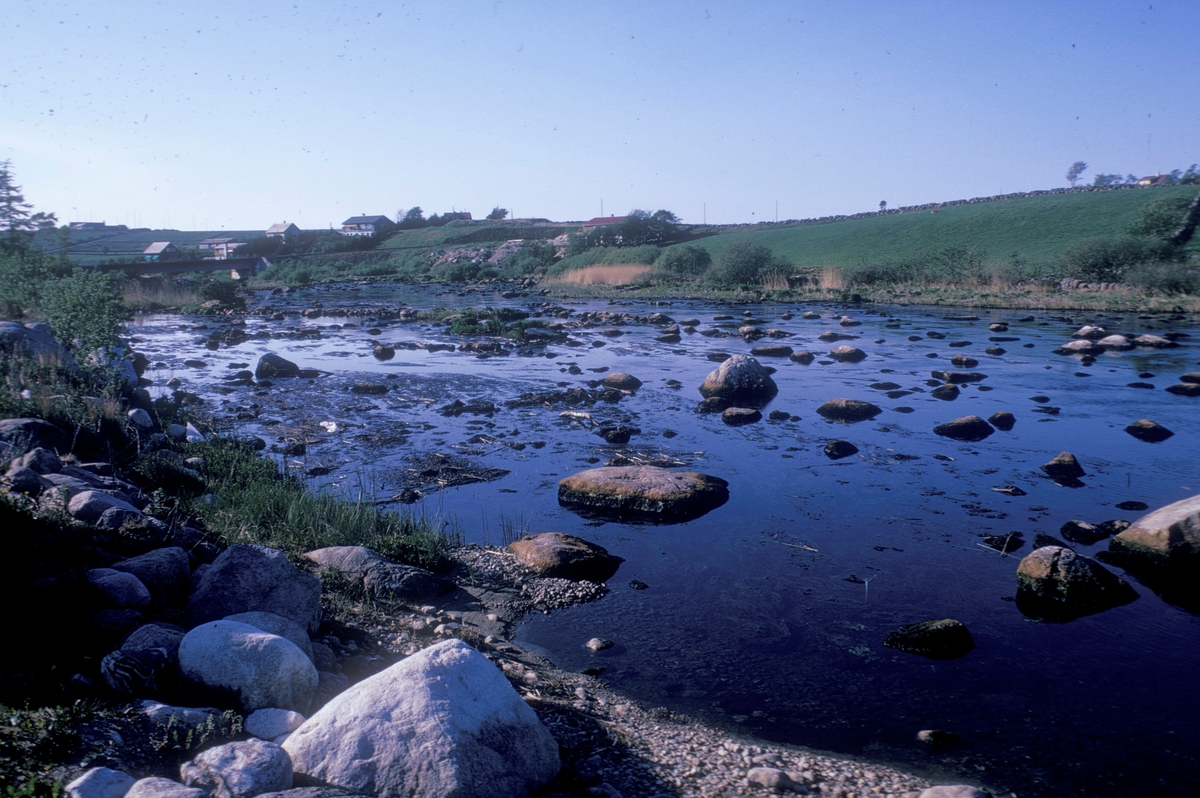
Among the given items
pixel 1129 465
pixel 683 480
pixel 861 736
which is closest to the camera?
pixel 861 736

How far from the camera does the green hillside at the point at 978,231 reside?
218ft

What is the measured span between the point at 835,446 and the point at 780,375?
8.20m

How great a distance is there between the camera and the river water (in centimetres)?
599

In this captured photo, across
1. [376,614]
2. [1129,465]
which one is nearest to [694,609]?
[376,614]

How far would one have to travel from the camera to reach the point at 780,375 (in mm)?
21875

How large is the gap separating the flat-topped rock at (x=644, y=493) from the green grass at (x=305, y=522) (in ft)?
7.08

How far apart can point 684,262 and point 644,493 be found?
165 ft

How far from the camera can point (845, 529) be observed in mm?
10164

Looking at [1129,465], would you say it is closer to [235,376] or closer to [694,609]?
[694,609]

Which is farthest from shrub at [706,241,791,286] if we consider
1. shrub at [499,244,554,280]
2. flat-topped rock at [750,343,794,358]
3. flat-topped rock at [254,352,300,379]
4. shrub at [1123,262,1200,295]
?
flat-topped rock at [254,352,300,379]

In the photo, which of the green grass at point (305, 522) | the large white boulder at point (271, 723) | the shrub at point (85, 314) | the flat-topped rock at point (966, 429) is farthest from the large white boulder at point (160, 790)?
the flat-topped rock at point (966, 429)

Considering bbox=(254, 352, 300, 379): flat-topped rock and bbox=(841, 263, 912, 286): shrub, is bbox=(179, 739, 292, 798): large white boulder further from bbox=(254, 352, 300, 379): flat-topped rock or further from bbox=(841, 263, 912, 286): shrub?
bbox=(841, 263, 912, 286): shrub

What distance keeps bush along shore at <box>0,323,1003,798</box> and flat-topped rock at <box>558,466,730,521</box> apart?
71.8 inches

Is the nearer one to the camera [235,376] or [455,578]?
[455,578]
